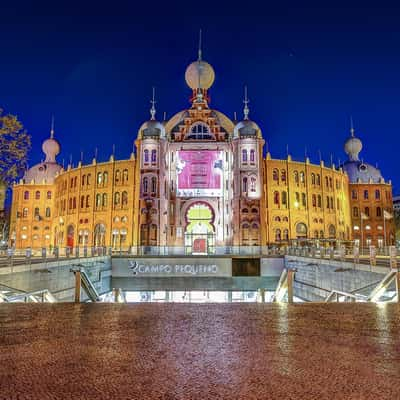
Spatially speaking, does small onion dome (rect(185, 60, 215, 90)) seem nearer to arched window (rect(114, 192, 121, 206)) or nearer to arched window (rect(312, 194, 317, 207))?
arched window (rect(114, 192, 121, 206))

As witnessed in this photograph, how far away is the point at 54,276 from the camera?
75.4 ft

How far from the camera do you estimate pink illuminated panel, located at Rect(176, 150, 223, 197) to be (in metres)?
46.2

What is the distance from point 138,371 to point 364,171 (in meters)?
69.9

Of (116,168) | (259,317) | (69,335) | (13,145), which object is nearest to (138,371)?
(69,335)

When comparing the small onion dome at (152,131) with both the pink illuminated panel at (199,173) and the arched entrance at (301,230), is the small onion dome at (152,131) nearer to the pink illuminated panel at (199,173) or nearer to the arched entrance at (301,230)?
the pink illuminated panel at (199,173)

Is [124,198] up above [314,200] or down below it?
above

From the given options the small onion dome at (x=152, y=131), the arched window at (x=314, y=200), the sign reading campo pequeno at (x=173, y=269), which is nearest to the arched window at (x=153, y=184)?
the small onion dome at (x=152, y=131)

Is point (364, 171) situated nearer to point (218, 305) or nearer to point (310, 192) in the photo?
point (310, 192)

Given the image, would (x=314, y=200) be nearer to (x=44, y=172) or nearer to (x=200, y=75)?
(x=200, y=75)

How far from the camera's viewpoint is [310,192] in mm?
51125

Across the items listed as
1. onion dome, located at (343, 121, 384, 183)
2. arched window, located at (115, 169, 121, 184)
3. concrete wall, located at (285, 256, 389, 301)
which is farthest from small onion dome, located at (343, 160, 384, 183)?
arched window, located at (115, 169, 121, 184)

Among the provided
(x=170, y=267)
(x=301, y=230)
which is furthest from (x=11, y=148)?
(x=301, y=230)

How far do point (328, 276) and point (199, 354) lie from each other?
2154cm

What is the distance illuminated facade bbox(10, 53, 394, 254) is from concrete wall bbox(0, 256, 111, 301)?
1370 cm
